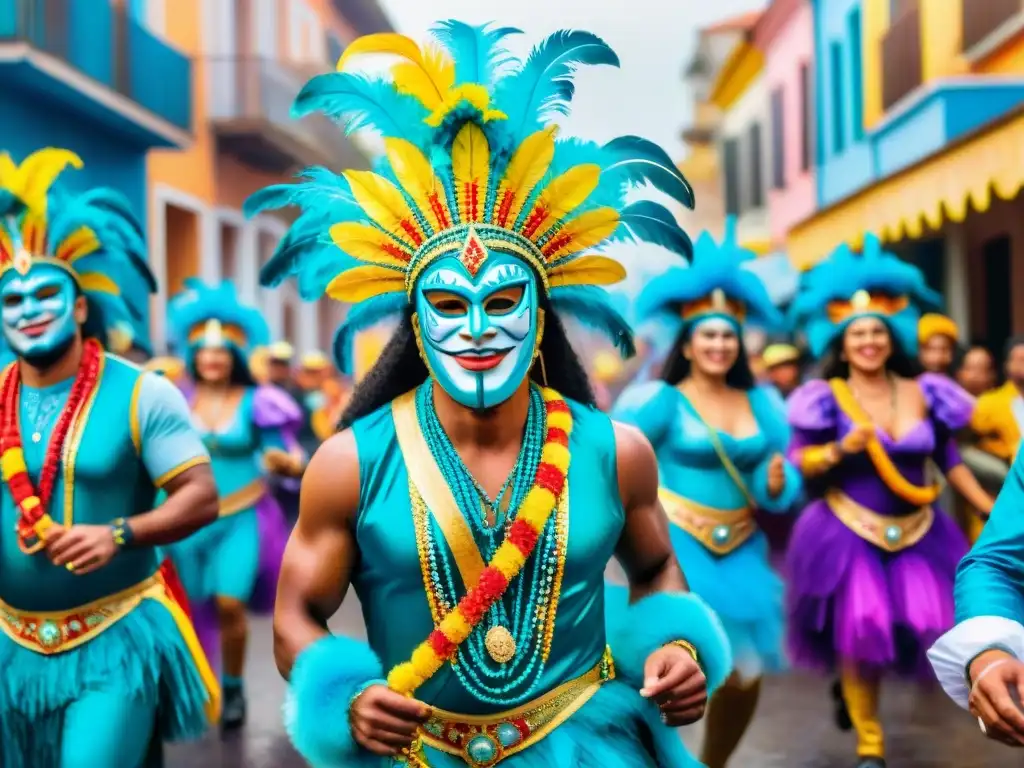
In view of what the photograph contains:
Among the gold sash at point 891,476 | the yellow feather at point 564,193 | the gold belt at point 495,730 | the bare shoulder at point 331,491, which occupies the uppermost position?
the yellow feather at point 564,193

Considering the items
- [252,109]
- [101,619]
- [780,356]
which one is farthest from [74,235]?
[252,109]

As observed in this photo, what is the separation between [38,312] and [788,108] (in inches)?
856

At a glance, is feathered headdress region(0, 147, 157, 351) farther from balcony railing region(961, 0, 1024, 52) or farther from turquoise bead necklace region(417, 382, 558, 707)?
balcony railing region(961, 0, 1024, 52)

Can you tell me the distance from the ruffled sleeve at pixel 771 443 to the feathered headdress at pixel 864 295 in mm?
502

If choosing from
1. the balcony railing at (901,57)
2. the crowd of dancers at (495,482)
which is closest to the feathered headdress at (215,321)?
the crowd of dancers at (495,482)

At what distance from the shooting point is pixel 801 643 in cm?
679

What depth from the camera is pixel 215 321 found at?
29.1ft

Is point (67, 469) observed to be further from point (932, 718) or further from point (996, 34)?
point (996, 34)

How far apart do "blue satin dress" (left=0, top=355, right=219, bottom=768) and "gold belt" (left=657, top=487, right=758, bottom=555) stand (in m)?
2.32

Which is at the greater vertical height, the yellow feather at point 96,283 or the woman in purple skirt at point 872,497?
the yellow feather at point 96,283

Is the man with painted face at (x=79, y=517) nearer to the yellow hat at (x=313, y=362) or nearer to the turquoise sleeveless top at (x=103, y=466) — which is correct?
the turquoise sleeveless top at (x=103, y=466)

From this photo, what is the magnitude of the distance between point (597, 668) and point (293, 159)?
816 inches

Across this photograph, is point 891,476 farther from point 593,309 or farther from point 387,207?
point 387,207

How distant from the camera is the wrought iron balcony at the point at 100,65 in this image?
43.9 feet
